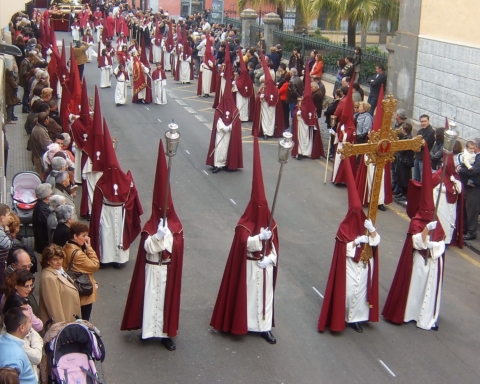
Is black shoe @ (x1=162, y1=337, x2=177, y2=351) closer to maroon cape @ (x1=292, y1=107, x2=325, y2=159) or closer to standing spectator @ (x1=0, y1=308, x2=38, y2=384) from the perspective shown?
standing spectator @ (x1=0, y1=308, x2=38, y2=384)

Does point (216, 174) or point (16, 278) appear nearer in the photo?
point (16, 278)

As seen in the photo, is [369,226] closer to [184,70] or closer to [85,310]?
[85,310]

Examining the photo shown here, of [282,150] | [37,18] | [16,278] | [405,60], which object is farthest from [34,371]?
[37,18]

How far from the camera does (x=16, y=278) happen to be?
23.4 ft

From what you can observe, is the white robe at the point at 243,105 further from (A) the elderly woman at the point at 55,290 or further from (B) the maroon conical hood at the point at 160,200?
(A) the elderly woman at the point at 55,290

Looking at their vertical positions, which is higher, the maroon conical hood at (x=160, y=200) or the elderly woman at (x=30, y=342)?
the maroon conical hood at (x=160, y=200)

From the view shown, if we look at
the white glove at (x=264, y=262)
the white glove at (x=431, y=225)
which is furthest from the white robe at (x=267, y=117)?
the white glove at (x=264, y=262)

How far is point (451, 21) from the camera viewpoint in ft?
57.0

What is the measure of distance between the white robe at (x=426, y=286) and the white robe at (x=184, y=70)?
18.9 meters

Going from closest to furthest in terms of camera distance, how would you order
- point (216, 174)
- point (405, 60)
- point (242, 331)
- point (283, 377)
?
point (283, 377) → point (242, 331) → point (216, 174) → point (405, 60)

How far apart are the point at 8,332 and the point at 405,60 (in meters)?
14.8

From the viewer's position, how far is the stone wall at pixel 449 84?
16.4 m

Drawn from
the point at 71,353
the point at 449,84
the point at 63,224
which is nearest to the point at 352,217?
the point at 63,224

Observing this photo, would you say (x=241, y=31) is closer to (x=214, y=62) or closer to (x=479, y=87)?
(x=214, y=62)
